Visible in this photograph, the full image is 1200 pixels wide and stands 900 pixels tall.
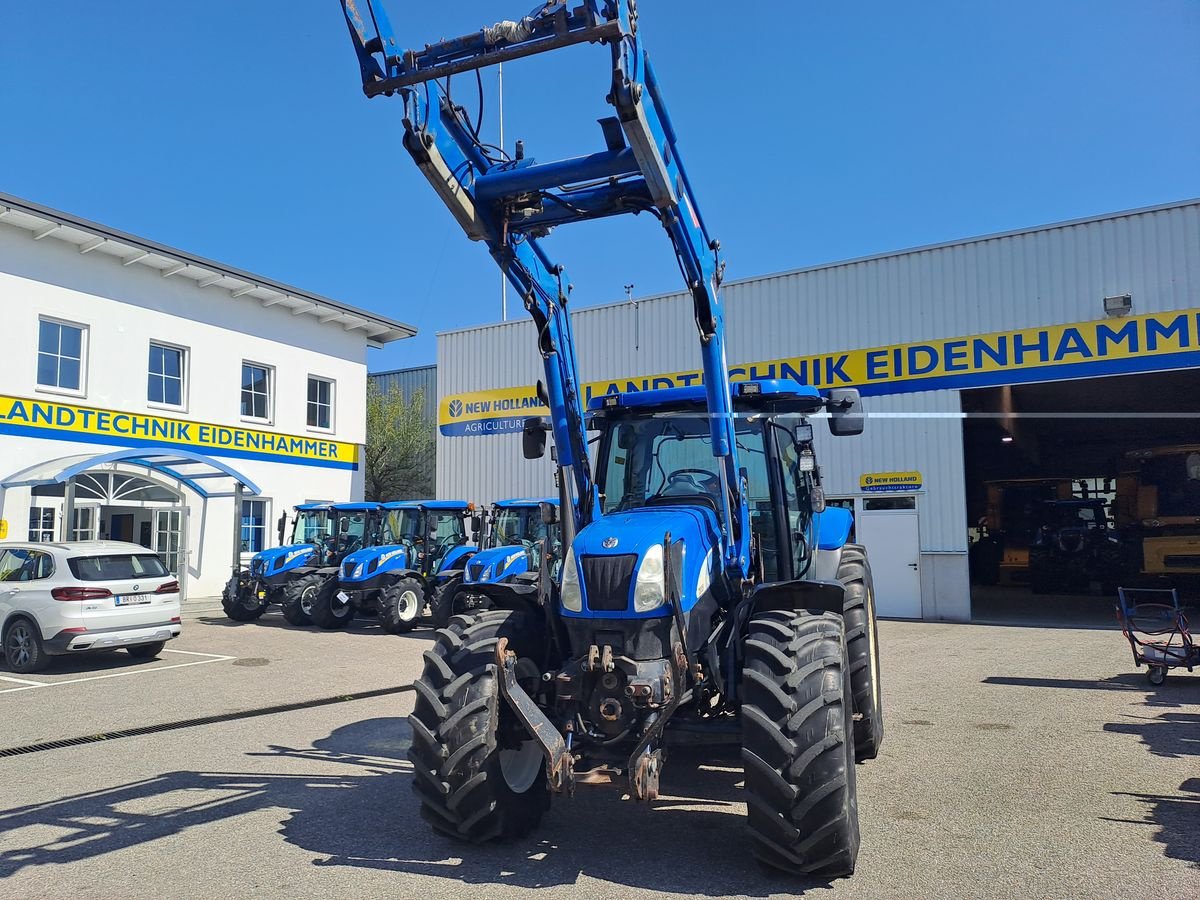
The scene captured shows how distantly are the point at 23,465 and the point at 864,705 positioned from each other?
54.5ft

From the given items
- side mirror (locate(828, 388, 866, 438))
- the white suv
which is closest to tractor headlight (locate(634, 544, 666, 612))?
side mirror (locate(828, 388, 866, 438))

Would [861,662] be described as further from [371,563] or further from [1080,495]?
[1080,495]

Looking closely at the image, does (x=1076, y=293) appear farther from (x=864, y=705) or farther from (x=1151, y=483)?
(x=864, y=705)

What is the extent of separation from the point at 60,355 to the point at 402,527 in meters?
7.68

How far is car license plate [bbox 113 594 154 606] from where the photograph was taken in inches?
448

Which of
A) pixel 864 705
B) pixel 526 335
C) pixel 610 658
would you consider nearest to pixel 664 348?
pixel 526 335

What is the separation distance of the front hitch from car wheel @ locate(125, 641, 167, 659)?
8965 millimetres

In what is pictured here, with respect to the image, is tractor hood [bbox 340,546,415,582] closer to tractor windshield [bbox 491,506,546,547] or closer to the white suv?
tractor windshield [bbox 491,506,546,547]

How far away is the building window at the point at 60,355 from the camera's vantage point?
17500 millimetres

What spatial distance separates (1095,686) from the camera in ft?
31.6

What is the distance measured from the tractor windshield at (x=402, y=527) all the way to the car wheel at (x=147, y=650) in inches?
208

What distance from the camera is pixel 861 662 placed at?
5977 mm

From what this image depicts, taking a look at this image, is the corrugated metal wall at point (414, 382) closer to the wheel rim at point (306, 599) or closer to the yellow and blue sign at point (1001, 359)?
the yellow and blue sign at point (1001, 359)

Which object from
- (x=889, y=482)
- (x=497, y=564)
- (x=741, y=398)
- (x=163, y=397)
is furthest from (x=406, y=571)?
(x=741, y=398)
